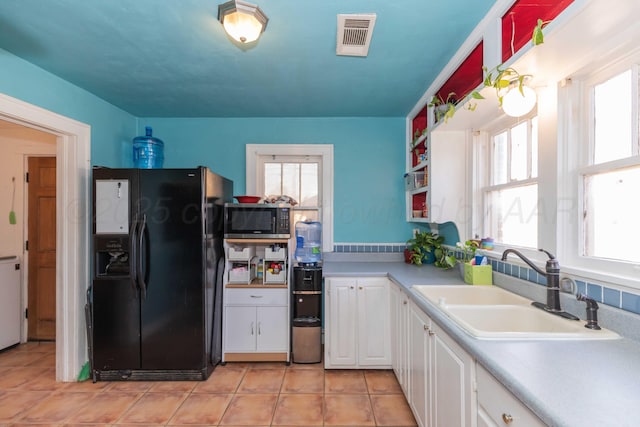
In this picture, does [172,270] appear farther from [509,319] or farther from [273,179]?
[509,319]

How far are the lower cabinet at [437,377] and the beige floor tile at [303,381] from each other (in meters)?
0.73

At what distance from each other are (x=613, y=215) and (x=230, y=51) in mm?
2211

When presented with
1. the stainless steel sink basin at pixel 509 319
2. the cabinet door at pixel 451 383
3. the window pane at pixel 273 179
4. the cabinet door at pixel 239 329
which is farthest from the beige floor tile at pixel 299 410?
the window pane at pixel 273 179

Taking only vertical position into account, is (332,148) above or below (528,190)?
above

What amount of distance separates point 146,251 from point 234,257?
0.70 meters

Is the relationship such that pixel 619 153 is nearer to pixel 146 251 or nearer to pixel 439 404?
pixel 439 404

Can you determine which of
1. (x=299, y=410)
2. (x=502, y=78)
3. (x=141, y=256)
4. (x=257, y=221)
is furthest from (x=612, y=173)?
(x=141, y=256)

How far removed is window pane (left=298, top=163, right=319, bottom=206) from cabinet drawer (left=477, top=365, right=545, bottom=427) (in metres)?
2.41

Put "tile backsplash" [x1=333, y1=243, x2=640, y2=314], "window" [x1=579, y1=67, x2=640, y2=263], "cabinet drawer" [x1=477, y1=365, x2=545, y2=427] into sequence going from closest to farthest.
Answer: "cabinet drawer" [x1=477, y1=365, x2=545, y2=427] → "tile backsplash" [x1=333, y1=243, x2=640, y2=314] → "window" [x1=579, y1=67, x2=640, y2=263]

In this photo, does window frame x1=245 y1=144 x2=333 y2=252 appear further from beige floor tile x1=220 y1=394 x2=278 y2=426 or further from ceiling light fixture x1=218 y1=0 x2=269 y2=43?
ceiling light fixture x1=218 y1=0 x2=269 y2=43

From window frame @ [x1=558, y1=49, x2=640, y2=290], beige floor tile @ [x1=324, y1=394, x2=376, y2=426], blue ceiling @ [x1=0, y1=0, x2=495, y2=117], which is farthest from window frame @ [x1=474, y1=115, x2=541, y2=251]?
beige floor tile @ [x1=324, y1=394, x2=376, y2=426]

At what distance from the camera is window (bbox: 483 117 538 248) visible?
1.79 m

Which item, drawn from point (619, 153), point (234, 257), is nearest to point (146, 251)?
point (234, 257)

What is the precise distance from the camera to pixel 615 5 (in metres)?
0.96
